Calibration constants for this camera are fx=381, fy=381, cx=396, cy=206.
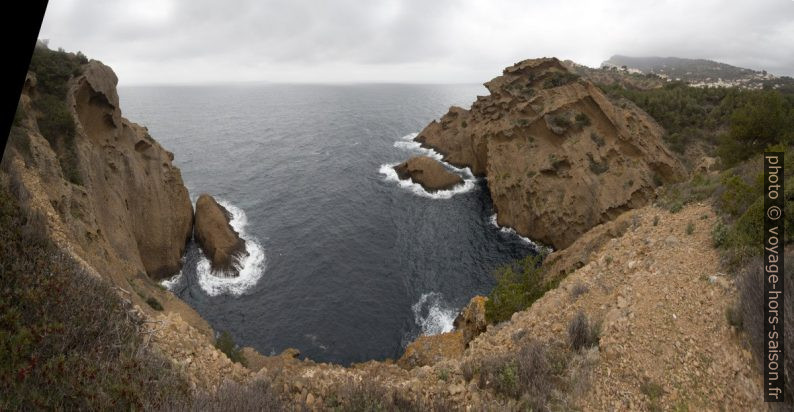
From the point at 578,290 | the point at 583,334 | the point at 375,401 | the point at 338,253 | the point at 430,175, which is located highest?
the point at 375,401

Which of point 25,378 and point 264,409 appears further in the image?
point 264,409

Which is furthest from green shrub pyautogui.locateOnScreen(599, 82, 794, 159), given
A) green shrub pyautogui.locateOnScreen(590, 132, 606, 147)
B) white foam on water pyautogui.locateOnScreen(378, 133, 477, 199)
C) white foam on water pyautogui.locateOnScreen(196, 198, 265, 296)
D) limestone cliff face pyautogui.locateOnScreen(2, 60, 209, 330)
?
limestone cliff face pyautogui.locateOnScreen(2, 60, 209, 330)

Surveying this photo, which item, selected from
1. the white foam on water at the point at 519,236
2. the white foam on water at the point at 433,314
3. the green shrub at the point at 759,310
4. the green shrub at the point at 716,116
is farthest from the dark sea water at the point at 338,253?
the green shrub at the point at 759,310

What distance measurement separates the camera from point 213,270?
33781mm

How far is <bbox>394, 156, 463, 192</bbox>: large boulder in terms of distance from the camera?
2130 inches

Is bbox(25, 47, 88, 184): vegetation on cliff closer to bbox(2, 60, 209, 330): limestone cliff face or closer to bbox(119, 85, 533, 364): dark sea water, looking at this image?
bbox(2, 60, 209, 330): limestone cliff face

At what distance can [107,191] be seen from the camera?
2772 centimetres

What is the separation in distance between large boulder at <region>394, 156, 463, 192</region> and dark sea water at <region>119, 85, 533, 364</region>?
1.68m

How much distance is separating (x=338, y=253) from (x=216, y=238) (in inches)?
455

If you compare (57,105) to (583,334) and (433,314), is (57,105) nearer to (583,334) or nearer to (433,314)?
(433,314)

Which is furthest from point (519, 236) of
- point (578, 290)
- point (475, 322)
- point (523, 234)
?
point (578, 290)

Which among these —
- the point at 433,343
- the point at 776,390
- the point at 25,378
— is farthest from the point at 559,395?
the point at 433,343

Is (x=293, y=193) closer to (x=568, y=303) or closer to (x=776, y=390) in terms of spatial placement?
(x=568, y=303)

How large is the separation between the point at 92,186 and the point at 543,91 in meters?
47.4
